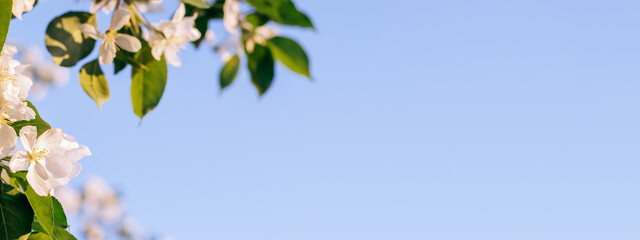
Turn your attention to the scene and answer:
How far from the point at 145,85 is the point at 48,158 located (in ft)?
0.73

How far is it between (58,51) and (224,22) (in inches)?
13.3

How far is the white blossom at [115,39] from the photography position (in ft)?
2.56

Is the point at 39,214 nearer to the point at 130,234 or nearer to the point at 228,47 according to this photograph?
the point at 228,47

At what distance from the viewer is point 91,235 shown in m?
5.20

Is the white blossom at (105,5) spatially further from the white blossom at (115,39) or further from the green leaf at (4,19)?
the green leaf at (4,19)

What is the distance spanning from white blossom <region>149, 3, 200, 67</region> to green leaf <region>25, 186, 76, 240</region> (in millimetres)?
264

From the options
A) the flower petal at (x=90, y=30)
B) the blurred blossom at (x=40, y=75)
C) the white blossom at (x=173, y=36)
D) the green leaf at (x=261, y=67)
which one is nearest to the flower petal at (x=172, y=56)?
the white blossom at (x=173, y=36)

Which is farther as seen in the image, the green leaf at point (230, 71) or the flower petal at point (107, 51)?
the green leaf at point (230, 71)

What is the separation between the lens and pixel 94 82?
0.80 meters

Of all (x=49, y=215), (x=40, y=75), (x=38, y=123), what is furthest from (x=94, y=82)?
(x=40, y=75)

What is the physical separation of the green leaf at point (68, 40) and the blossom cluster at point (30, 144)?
0.11 meters

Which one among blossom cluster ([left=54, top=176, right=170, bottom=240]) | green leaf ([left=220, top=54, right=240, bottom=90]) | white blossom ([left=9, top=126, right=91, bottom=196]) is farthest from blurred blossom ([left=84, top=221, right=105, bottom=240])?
white blossom ([left=9, top=126, right=91, bottom=196])

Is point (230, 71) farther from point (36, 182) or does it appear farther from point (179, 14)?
point (36, 182)

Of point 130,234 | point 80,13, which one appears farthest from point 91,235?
point 80,13
